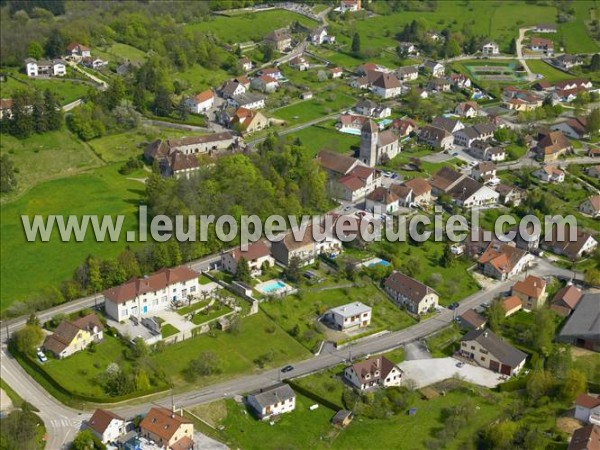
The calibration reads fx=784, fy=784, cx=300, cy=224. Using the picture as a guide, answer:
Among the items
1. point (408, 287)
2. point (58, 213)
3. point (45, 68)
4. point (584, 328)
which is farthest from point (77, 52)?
point (584, 328)

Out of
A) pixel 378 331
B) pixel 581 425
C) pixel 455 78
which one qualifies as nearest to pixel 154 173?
pixel 378 331

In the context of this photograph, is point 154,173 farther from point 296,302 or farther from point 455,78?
point 455,78

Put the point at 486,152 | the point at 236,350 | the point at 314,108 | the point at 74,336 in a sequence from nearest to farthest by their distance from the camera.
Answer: the point at 74,336 → the point at 236,350 → the point at 486,152 → the point at 314,108

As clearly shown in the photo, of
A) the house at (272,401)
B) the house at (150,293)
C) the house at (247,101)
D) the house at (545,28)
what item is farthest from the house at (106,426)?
the house at (545,28)

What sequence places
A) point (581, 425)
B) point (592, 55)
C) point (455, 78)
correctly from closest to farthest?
point (581, 425)
point (455, 78)
point (592, 55)

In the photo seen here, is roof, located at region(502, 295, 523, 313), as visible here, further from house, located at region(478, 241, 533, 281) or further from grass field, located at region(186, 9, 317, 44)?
grass field, located at region(186, 9, 317, 44)

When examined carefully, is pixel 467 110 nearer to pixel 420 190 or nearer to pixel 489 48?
pixel 420 190
